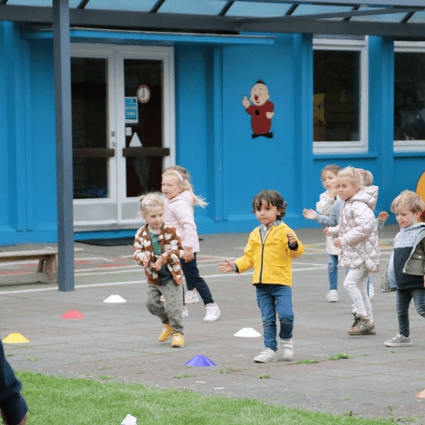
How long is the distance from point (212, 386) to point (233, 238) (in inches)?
414

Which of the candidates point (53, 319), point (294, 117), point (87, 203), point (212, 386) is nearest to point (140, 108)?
point (87, 203)

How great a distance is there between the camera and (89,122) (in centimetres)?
1595

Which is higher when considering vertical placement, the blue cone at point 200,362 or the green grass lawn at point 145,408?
the green grass lawn at point 145,408

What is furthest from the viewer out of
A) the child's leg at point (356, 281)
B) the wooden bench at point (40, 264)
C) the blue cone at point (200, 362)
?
the wooden bench at point (40, 264)

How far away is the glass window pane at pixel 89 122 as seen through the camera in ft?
52.0

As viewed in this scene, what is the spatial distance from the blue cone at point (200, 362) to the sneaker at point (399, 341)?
5.20 ft

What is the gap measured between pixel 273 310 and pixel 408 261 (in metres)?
1.17

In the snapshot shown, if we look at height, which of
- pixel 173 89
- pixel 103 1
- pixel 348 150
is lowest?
pixel 348 150

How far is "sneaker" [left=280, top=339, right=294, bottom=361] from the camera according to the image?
6680 millimetres

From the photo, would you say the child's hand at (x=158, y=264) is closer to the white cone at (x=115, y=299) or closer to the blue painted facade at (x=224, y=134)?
the white cone at (x=115, y=299)

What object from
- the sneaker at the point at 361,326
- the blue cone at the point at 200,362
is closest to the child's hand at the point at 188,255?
the sneaker at the point at 361,326

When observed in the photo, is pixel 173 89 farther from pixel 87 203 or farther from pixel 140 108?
pixel 87 203

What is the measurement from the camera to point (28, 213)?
15.0m

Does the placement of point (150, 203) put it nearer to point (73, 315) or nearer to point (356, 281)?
point (73, 315)
